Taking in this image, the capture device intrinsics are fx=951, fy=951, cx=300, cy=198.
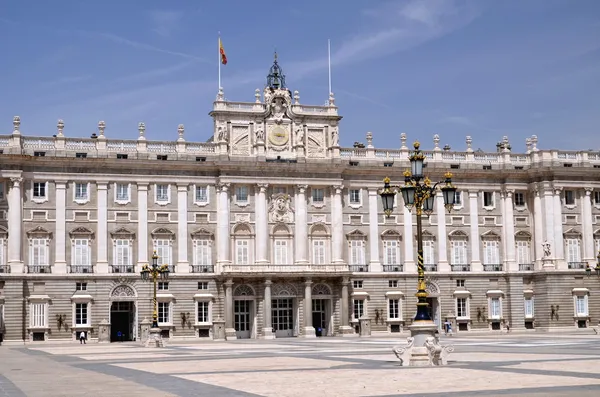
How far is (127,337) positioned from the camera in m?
68.1

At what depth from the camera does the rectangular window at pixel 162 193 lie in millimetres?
69375

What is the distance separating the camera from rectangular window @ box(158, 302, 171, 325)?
67875 mm

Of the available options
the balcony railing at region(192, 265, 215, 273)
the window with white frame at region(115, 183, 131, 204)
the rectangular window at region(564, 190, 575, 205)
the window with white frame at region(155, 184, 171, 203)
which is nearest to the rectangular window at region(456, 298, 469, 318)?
the rectangular window at region(564, 190, 575, 205)

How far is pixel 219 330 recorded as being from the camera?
6644 cm

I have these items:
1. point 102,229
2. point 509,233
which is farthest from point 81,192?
point 509,233

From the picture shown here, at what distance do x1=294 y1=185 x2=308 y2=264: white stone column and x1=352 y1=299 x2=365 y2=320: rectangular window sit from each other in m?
5.33

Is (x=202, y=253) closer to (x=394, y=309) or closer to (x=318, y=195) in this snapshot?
(x=318, y=195)

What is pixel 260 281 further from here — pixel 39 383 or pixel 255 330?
pixel 39 383

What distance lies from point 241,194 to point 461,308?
1981cm

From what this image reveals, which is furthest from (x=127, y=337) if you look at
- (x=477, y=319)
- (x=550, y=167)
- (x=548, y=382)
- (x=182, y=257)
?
(x=548, y=382)

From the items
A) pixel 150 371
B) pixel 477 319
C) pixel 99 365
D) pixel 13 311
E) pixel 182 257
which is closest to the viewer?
pixel 150 371

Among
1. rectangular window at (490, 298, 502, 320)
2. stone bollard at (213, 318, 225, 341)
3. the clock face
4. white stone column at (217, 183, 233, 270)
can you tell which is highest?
the clock face

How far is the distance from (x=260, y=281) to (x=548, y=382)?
157 ft

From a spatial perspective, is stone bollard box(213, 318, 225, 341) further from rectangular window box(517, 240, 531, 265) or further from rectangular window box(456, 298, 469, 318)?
rectangular window box(517, 240, 531, 265)
